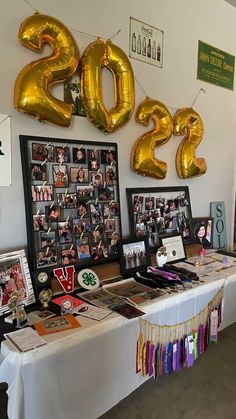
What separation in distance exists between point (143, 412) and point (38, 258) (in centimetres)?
94

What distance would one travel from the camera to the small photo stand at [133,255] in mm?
1712

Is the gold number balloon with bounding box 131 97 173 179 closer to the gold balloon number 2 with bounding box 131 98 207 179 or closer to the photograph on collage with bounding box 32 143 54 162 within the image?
the gold balloon number 2 with bounding box 131 98 207 179

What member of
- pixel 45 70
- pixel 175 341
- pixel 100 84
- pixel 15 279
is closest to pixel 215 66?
pixel 100 84

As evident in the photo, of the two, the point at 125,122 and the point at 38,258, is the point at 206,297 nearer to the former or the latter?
the point at 38,258

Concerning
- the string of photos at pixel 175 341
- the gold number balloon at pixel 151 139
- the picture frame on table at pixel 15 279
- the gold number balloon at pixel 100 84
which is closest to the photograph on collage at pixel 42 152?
the gold number balloon at pixel 100 84

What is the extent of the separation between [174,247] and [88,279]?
0.69 metres

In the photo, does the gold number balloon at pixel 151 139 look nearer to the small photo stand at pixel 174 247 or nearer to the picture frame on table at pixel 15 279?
the small photo stand at pixel 174 247

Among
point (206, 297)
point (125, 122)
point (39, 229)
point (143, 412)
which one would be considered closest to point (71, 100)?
point (125, 122)

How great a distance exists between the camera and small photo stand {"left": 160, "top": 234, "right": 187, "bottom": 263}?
1.97m

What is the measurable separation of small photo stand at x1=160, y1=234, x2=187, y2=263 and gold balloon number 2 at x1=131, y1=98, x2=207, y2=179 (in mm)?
397

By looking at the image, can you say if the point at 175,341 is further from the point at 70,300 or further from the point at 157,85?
the point at 157,85

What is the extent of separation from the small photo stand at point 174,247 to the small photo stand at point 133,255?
20cm

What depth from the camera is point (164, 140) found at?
1.97 metres

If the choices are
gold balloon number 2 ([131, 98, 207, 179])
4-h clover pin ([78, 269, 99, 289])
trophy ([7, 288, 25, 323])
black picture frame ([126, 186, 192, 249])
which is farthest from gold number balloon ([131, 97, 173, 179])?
trophy ([7, 288, 25, 323])
